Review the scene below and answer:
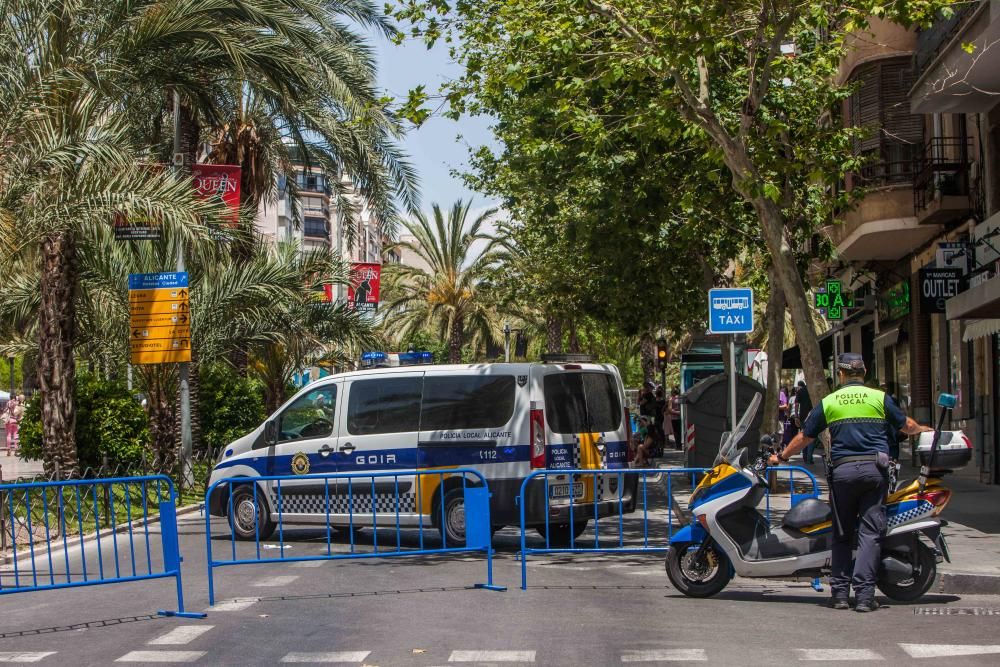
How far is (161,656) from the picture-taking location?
24.4ft

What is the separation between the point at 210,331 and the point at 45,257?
7248 millimetres

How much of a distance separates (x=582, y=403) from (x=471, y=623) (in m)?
5.27

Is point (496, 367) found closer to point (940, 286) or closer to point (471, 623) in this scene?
point (471, 623)

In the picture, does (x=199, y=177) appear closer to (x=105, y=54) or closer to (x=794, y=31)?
(x=105, y=54)

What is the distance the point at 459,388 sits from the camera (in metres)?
13.5

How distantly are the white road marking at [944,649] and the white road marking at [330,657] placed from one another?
307 centimetres

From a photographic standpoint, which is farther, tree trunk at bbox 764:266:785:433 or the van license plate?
tree trunk at bbox 764:266:785:433

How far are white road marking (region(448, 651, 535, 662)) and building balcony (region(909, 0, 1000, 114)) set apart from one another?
1039cm

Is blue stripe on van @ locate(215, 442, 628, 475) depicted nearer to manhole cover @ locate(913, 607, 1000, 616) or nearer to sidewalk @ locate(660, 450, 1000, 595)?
sidewalk @ locate(660, 450, 1000, 595)

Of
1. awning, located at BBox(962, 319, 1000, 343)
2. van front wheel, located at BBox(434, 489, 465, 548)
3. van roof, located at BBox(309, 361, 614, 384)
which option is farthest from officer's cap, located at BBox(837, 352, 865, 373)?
awning, located at BBox(962, 319, 1000, 343)

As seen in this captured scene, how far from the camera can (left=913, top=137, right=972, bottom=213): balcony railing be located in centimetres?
2134

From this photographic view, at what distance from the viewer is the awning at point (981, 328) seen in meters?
18.3

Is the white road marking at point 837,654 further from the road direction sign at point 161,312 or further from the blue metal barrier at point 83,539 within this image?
the road direction sign at point 161,312

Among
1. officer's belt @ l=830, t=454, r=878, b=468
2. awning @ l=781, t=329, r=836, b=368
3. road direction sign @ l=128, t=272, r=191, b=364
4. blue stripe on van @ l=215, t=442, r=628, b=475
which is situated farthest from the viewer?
awning @ l=781, t=329, r=836, b=368
